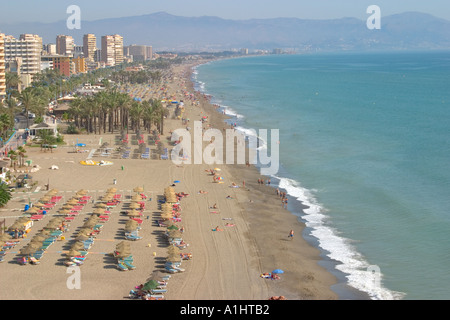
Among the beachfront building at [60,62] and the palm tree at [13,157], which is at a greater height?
the beachfront building at [60,62]

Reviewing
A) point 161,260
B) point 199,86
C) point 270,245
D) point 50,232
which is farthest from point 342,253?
point 199,86

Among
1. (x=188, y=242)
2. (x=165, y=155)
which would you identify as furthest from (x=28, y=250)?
(x=165, y=155)

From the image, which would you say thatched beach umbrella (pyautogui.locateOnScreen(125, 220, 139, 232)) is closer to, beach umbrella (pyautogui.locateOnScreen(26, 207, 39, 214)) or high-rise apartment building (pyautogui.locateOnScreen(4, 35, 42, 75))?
beach umbrella (pyautogui.locateOnScreen(26, 207, 39, 214))

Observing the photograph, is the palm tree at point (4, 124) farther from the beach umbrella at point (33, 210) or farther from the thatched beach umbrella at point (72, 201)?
the beach umbrella at point (33, 210)

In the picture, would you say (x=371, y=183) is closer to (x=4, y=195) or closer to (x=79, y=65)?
(x=4, y=195)

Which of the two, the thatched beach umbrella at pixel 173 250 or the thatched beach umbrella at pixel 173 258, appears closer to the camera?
the thatched beach umbrella at pixel 173 258

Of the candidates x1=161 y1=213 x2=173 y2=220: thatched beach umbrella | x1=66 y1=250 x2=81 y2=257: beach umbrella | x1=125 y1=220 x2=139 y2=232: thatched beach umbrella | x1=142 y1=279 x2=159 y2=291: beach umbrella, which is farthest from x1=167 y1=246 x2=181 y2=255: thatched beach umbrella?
x1=161 y1=213 x2=173 y2=220: thatched beach umbrella

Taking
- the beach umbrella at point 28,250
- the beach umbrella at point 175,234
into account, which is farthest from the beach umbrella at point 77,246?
the beach umbrella at point 175,234
